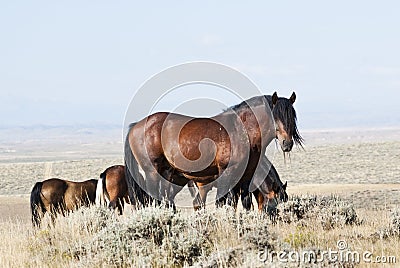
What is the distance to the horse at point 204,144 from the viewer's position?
9.60 m

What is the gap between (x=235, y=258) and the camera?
6086 millimetres

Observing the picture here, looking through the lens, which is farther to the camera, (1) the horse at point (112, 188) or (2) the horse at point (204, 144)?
(1) the horse at point (112, 188)

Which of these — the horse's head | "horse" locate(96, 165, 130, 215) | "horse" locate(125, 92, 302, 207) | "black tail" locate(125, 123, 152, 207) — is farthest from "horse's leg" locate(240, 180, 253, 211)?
"horse" locate(96, 165, 130, 215)

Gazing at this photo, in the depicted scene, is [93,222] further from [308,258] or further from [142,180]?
[308,258]

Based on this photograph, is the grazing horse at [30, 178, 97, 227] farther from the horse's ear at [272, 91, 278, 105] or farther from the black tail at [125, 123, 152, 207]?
the horse's ear at [272, 91, 278, 105]

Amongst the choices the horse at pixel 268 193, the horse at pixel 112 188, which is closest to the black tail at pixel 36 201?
the horse at pixel 112 188

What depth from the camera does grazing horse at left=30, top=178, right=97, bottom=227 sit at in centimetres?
1281

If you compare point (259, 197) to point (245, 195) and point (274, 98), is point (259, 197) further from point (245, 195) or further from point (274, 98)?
point (274, 98)

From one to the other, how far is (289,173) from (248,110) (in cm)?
2662

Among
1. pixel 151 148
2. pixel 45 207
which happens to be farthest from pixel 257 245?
pixel 45 207

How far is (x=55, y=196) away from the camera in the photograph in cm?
1315

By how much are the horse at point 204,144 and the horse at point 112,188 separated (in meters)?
2.12

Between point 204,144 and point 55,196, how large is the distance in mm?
4666

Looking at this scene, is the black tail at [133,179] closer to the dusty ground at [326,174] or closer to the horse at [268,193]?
the horse at [268,193]
